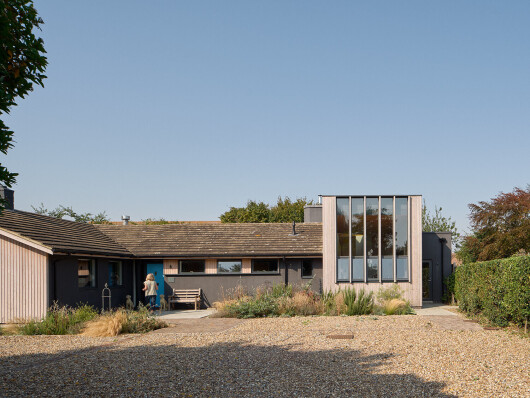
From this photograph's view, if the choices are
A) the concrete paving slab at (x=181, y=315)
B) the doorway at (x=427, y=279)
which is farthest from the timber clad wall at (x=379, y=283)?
the concrete paving slab at (x=181, y=315)

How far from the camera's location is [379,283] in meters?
21.9

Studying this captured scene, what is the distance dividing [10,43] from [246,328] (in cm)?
1077

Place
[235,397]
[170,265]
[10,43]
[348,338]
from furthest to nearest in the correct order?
[170,265]
[348,338]
[235,397]
[10,43]

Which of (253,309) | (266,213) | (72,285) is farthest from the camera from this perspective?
(266,213)

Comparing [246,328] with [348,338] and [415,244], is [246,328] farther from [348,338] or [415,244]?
[415,244]

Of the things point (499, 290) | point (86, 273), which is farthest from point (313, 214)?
point (499, 290)

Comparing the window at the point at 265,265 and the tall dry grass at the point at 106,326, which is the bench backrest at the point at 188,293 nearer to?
the window at the point at 265,265

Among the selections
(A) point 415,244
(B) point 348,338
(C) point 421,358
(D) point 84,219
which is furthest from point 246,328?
(D) point 84,219

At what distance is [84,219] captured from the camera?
4772cm

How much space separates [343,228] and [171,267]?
793 cm

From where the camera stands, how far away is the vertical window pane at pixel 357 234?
72.8 ft

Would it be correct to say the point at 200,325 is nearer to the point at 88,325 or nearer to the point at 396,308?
the point at 88,325

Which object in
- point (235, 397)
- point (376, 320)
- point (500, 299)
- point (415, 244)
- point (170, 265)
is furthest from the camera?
point (170, 265)

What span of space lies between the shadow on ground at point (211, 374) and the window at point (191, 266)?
11949mm
